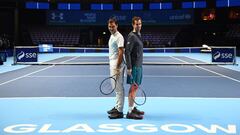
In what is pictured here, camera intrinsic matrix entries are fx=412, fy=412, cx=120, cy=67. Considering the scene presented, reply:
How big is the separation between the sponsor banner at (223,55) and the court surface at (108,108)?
9151 mm

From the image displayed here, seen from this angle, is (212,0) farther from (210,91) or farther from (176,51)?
(210,91)

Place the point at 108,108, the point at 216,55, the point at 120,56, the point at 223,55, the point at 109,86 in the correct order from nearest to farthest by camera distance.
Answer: the point at 120,56 < the point at 108,108 < the point at 109,86 < the point at 223,55 < the point at 216,55

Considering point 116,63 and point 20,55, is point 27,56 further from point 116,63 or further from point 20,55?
point 116,63

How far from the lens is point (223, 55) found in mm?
23047

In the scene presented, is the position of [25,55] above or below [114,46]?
below

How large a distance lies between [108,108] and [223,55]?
51.0ft

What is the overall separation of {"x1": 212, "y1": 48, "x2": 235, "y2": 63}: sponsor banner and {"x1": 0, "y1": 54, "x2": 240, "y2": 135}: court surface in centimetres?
915

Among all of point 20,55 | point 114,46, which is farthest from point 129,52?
point 20,55

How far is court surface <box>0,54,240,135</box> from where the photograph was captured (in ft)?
22.0

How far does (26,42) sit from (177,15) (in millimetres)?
17573

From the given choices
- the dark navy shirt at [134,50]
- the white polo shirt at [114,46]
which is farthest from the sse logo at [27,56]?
the dark navy shirt at [134,50]

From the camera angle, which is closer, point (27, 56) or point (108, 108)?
point (108, 108)

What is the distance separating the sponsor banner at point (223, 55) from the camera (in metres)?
22.8

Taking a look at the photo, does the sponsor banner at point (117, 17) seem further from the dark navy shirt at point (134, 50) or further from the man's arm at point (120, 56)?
the man's arm at point (120, 56)
